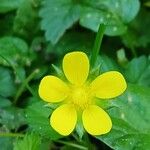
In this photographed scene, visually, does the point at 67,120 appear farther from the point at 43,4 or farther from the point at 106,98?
the point at 43,4

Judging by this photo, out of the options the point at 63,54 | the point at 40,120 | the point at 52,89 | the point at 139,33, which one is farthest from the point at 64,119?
the point at 139,33

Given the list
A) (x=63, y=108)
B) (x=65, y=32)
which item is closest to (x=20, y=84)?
(x=65, y=32)

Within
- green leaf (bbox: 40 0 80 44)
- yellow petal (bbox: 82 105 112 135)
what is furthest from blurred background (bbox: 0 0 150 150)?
yellow petal (bbox: 82 105 112 135)

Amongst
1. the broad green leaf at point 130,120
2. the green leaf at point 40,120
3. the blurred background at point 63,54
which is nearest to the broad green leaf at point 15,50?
the blurred background at point 63,54

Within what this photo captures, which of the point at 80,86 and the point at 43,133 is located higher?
the point at 80,86

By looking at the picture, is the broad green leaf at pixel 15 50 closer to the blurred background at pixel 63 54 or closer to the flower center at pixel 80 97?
the blurred background at pixel 63 54

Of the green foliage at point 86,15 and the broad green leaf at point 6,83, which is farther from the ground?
the green foliage at point 86,15

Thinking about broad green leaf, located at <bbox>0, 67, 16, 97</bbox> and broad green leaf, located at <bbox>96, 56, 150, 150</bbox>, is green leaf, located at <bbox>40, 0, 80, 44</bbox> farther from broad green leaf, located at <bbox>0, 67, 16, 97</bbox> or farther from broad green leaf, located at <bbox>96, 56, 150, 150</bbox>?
broad green leaf, located at <bbox>96, 56, 150, 150</bbox>
